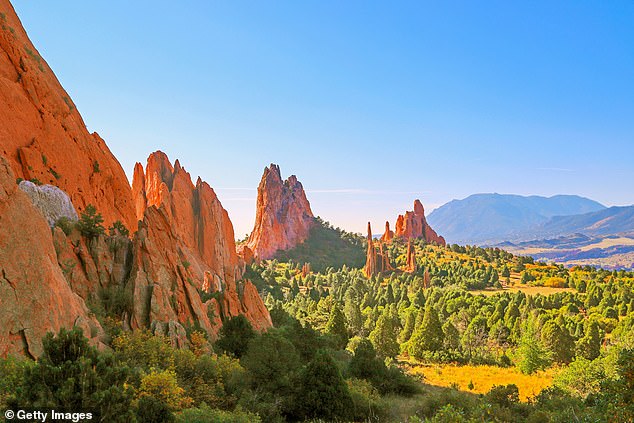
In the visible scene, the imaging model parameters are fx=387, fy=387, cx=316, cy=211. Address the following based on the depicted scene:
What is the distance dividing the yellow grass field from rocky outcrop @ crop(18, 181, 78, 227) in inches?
1529

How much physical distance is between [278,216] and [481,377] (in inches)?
5223

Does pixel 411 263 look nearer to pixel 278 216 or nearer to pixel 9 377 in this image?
pixel 278 216

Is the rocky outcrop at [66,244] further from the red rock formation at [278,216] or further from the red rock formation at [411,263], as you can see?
the red rock formation at [278,216]

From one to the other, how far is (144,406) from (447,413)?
10854 mm

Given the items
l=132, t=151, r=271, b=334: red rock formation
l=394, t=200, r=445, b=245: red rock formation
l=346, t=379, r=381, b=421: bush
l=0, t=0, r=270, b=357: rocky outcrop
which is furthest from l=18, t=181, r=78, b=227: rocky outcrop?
l=394, t=200, r=445, b=245: red rock formation

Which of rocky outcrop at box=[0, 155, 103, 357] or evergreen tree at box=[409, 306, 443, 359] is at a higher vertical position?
rocky outcrop at box=[0, 155, 103, 357]

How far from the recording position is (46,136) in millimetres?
34750

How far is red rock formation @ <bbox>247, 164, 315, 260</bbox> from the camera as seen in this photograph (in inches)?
6383

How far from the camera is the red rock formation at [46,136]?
104 feet

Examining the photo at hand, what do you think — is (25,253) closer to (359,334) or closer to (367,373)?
(367,373)

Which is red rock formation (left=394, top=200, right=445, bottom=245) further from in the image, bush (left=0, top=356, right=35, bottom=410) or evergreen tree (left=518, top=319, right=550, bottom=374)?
bush (left=0, top=356, right=35, bottom=410)

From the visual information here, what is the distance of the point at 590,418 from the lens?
14.3 meters

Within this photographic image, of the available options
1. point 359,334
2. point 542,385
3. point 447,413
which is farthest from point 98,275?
point 359,334

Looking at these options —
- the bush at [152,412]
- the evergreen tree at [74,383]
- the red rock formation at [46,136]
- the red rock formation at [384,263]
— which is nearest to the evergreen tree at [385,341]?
the red rock formation at [46,136]
